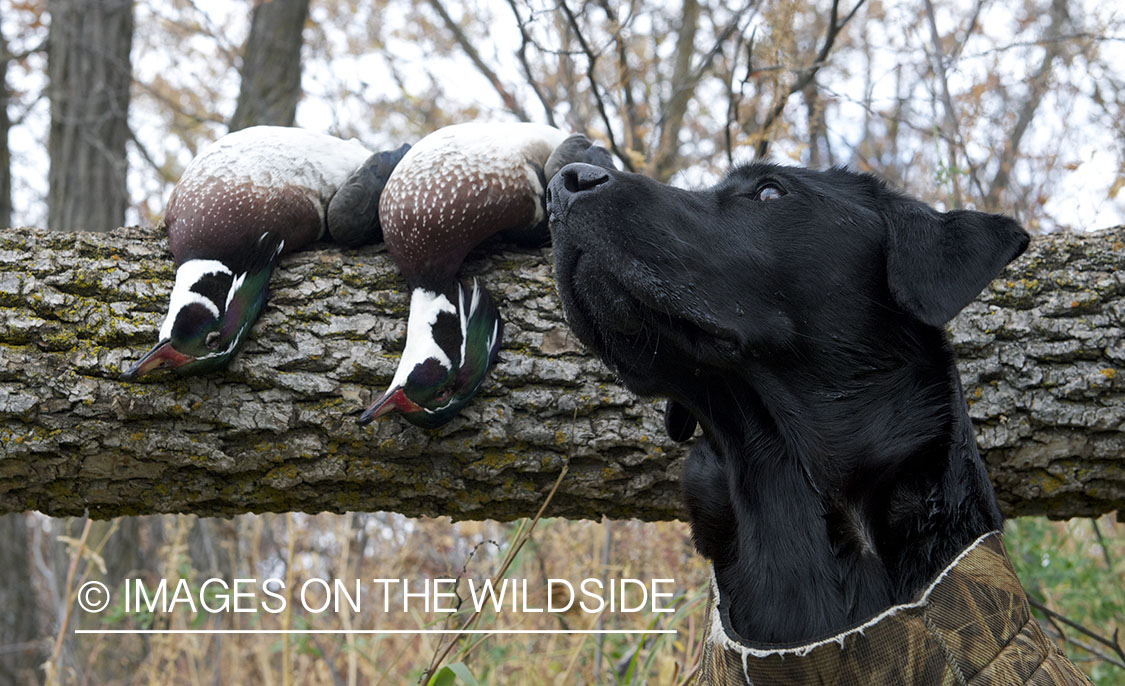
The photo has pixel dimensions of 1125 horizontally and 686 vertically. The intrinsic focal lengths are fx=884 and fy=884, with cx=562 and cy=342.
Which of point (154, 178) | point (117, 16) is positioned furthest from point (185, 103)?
point (117, 16)

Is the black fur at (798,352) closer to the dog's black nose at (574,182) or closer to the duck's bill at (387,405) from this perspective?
the dog's black nose at (574,182)

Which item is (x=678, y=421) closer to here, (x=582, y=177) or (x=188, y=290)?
(x=582, y=177)

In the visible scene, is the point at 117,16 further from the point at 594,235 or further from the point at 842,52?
the point at 594,235

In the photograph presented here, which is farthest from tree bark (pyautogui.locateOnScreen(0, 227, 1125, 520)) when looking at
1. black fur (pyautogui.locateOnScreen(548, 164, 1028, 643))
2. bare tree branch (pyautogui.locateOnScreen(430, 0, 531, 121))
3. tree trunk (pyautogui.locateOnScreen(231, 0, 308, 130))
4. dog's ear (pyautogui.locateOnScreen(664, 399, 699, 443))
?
tree trunk (pyautogui.locateOnScreen(231, 0, 308, 130))

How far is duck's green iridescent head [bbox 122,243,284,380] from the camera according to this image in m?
2.44

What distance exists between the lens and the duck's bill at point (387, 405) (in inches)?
95.5

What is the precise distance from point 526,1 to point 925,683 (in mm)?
3243

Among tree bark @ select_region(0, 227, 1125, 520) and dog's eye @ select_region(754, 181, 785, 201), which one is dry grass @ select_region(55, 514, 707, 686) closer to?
tree bark @ select_region(0, 227, 1125, 520)

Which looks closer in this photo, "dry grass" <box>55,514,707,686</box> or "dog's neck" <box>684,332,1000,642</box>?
"dog's neck" <box>684,332,1000,642</box>

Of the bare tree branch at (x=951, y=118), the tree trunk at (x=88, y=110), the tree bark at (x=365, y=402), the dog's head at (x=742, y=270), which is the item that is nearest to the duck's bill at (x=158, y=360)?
the tree bark at (x=365, y=402)

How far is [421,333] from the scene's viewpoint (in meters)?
2.55

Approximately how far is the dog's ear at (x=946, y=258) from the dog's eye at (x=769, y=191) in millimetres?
299

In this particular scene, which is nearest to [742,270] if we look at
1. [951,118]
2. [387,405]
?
[387,405]

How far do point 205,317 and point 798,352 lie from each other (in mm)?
1606
